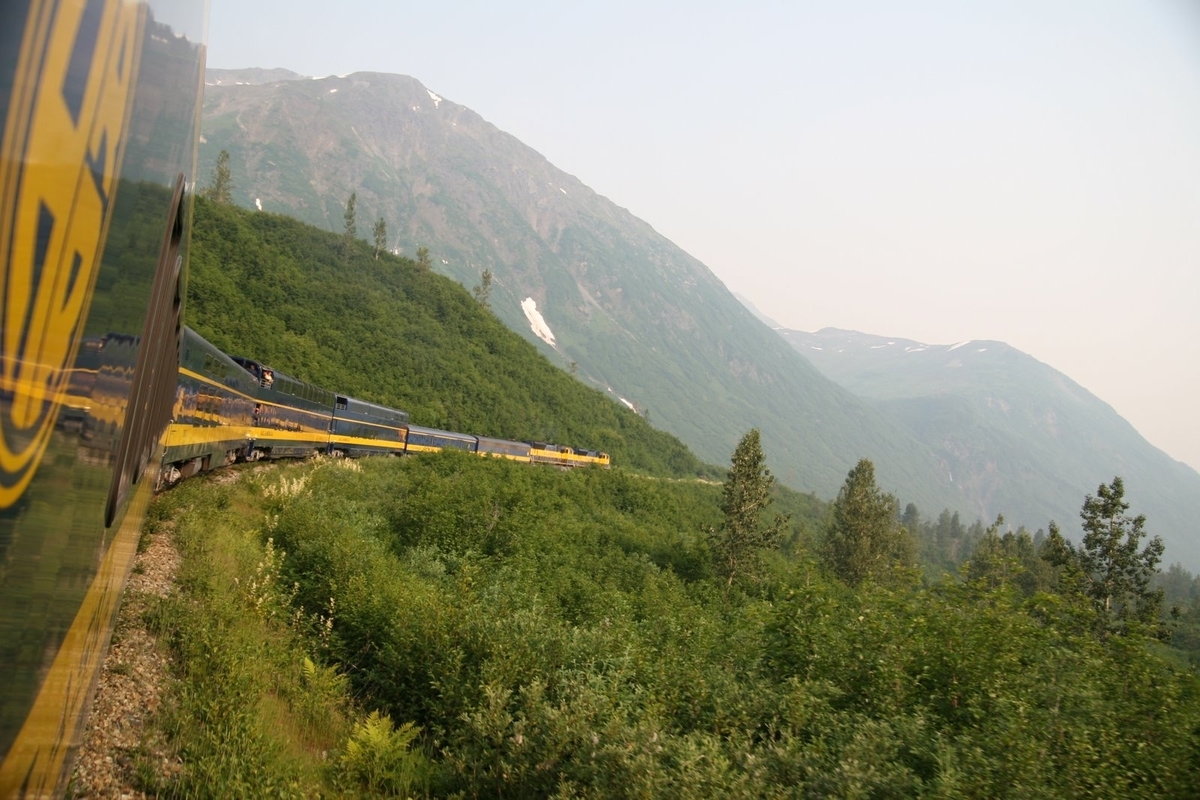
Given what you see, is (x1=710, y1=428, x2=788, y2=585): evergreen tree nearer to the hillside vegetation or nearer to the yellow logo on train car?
the hillside vegetation

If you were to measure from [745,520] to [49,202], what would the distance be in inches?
1891

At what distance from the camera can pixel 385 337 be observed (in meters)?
112

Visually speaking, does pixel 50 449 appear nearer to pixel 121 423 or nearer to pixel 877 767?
pixel 121 423

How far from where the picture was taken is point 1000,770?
9.85 meters

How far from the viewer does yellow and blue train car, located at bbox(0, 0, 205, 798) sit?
166 centimetres

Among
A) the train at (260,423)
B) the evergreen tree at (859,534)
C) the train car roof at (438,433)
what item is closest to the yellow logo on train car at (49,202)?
the train at (260,423)

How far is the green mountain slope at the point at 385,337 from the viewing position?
3465 inches

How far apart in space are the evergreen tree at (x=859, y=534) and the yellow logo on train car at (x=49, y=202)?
61.9 m

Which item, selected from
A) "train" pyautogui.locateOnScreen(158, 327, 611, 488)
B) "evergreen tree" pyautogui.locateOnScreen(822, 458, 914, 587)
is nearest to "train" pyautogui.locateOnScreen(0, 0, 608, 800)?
"train" pyautogui.locateOnScreen(158, 327, 611, 488)

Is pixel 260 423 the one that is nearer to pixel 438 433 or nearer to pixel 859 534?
pixel 438 433

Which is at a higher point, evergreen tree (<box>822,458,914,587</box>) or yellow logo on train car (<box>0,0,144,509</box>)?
yellow logo on train car (<box>0,0,144,509</box>)

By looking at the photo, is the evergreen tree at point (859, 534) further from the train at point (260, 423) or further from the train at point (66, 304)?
the train at point (66, 304)

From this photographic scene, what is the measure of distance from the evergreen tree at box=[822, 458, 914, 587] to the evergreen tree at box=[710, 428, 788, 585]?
594 inches

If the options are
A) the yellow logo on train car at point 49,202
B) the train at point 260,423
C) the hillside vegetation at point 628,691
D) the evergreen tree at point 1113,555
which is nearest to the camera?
the yellow logo on train car at point 49,202
